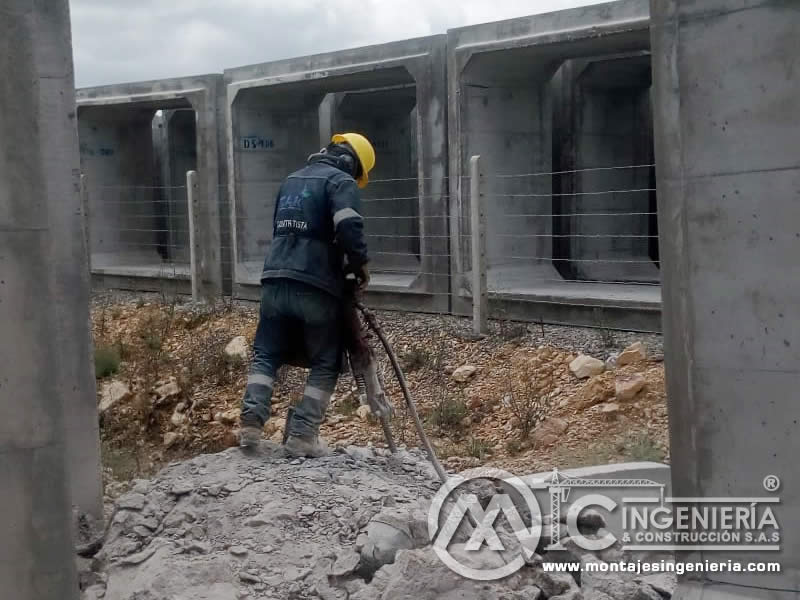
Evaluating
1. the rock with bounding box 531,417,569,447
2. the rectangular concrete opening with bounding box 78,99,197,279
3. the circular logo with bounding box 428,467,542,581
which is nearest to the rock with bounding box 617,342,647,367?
the rock with bounding box 531,417,569,447

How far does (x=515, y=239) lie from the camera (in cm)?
1093

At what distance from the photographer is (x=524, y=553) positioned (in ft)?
14.0

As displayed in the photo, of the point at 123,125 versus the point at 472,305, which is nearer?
the point at 472,305

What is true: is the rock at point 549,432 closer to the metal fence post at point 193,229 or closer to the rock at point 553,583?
the rock at point 553,583

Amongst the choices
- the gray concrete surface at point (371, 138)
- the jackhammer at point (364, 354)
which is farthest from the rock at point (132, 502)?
the gray concrete surface at point (371, 138)

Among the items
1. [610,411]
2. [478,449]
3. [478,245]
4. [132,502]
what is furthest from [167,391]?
[132,502]

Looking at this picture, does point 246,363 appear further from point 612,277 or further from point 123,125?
point 123,125

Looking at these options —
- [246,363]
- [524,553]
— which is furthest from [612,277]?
[524,553]

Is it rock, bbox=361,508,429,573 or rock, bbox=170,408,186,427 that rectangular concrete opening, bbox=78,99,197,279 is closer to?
rock, bbox=170,408,186,427

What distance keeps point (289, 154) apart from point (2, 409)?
10.5 metres

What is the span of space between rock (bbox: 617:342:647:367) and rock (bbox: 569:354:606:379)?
0.17 metres

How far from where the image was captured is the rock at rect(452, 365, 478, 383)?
9102mm

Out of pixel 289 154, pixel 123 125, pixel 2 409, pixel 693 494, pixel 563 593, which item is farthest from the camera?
pixel 123 125

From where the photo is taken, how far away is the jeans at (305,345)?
5.74 meters
